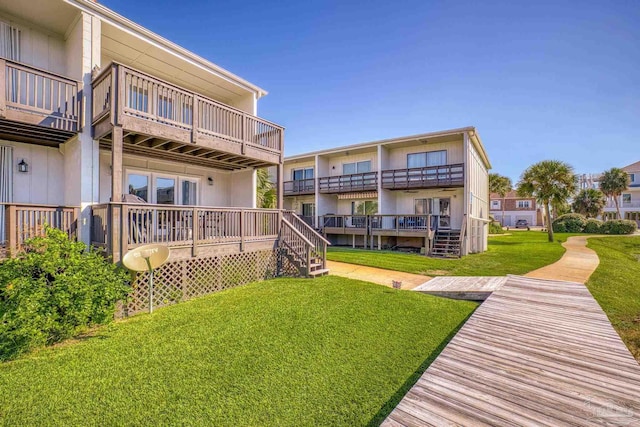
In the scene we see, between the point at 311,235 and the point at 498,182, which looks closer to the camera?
the point at 311,235

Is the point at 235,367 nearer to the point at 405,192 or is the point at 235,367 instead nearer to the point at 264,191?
the point at 264,191

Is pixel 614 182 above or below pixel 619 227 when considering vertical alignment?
above

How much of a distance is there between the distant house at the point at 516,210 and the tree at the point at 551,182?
33966 mm

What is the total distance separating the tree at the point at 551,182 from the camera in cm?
2447

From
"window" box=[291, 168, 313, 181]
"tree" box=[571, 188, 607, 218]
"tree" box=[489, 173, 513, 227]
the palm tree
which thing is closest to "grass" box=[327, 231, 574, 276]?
"window" box=[291, 168, 313, 181]

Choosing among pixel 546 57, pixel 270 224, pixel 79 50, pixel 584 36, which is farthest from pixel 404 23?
pixel 79 50

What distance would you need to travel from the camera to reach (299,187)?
2419 centimetres

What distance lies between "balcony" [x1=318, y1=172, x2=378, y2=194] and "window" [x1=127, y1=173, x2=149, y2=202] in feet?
45.7

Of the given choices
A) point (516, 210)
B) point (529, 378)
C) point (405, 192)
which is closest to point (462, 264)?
point (405, 192)

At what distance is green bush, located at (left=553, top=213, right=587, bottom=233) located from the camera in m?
36.2

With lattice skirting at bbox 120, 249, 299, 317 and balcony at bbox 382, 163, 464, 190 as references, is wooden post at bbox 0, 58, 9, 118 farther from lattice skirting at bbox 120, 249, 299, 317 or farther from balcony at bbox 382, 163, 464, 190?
balcony at bbox 382, 163, 464, 190

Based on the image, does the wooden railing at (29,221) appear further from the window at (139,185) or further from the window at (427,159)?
the window at (427,159)

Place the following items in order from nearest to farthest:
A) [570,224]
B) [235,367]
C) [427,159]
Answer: [235,367], [427,159], [570,224]

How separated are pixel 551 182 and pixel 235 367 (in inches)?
1186
